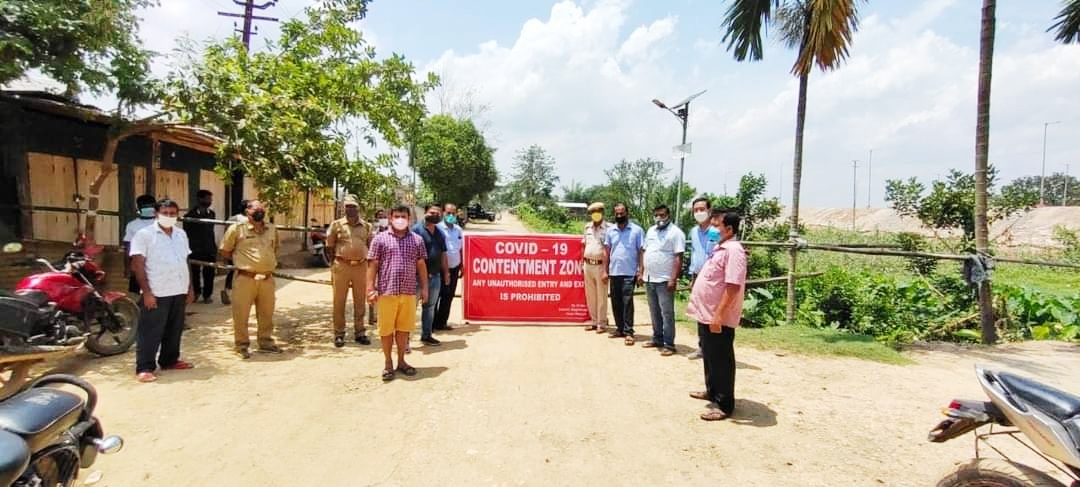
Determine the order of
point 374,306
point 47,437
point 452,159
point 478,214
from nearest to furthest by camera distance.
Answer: point 47,437 < point 374,306 < point 452,159 < point 478,214

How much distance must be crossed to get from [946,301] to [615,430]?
7.14 meters

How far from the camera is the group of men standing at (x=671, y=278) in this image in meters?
4.34

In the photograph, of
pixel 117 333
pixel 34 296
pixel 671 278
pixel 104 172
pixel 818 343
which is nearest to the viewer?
pixel 34 296

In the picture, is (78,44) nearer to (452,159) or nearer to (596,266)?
(596,266)

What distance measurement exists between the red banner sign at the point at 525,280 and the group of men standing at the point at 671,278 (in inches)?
17.2

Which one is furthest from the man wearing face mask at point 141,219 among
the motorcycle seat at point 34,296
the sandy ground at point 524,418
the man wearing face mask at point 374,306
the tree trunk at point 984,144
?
the tree trunk at point 984,144

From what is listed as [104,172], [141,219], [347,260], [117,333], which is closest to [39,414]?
[117,333]

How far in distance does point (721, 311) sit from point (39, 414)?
3.93 metres

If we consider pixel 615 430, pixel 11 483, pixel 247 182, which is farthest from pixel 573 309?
pixel 247 182

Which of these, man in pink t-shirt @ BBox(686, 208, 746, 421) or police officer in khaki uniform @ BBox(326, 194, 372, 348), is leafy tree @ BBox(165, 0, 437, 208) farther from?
man in pink t-shirt @ BBox(686, 208, 746, 421)

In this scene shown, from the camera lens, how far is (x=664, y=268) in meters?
6.33

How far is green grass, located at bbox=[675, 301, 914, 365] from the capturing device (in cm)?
648

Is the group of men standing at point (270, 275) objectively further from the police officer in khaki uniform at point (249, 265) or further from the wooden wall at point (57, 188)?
the wooden wall at point (57, 188)

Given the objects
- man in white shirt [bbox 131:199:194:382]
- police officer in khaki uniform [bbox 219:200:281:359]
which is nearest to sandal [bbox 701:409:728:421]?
police officer in khaki uniform [bbox 219:200:281:359]
